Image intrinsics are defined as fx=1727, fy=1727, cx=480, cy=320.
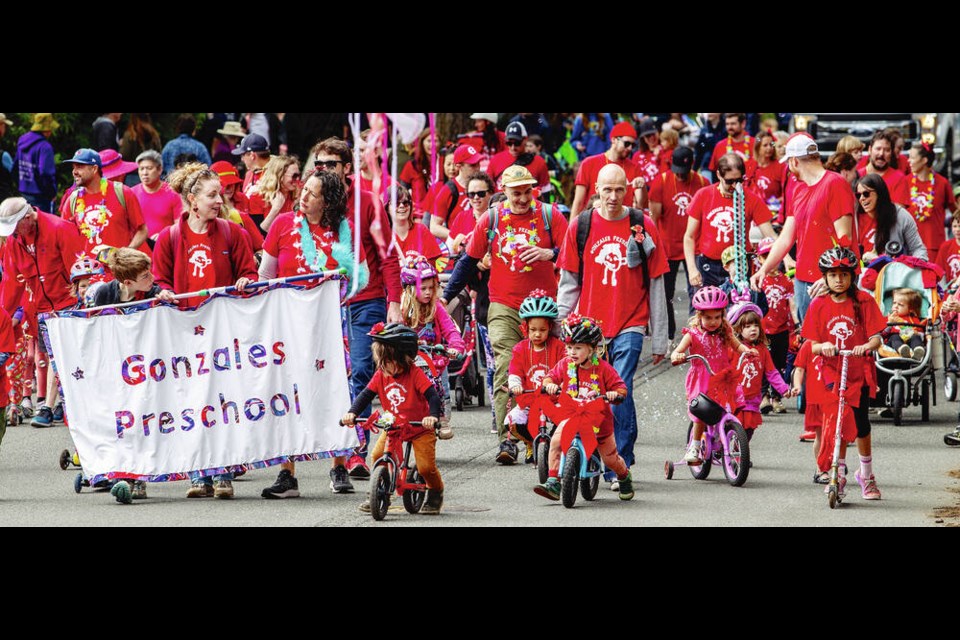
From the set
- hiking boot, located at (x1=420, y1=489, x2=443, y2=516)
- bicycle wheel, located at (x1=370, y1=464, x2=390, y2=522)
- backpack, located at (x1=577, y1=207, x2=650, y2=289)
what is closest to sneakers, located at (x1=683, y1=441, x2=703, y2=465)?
backpack, located at (x1=577, y1=207, x2=650, y2=289)

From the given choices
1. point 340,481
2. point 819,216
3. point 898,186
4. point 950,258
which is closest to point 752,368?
point 819,216

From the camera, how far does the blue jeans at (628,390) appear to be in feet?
36.6

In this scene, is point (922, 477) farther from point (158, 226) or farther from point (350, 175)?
point (158, 226)

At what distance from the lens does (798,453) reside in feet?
40.5

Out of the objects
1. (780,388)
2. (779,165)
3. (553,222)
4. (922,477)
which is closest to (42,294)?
(553,222)

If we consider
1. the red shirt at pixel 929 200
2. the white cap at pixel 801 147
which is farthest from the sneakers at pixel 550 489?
the red shirt at pixel 929 200

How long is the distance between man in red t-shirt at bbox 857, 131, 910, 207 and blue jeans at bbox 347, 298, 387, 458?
6.54 metres

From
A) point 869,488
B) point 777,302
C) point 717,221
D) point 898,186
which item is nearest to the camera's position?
point 869,488

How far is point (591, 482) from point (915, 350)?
4.14 metres

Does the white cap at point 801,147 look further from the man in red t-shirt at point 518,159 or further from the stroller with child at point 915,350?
the man in red t-shirt at point 518,159

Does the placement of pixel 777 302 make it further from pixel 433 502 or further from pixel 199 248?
pixel 199 248

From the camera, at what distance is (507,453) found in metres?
11.9

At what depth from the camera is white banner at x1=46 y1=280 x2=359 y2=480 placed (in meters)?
10.6

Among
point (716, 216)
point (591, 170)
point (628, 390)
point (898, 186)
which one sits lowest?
point (628, 390)
